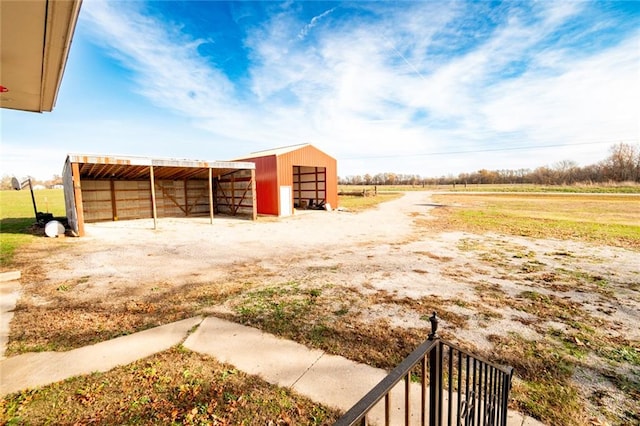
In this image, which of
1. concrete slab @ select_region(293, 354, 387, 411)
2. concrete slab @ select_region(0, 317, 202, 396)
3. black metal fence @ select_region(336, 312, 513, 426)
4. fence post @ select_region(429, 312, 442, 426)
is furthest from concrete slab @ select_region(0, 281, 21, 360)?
fence post @ select_region(429, 312, 442, 426)

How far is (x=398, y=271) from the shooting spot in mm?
6859

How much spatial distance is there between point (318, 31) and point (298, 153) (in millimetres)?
7574

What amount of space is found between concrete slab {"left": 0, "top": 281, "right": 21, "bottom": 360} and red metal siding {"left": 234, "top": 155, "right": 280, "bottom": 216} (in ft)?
43.0

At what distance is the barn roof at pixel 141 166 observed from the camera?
11852mm

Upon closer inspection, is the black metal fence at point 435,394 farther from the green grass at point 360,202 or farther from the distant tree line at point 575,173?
the distant tree line at point 575,173

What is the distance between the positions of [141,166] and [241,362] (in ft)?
45.4

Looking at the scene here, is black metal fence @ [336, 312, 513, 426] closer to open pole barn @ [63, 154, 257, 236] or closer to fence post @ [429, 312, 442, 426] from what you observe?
fence post @ [429, 312, 442, 426]

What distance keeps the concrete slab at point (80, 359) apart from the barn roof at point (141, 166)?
10693 mm

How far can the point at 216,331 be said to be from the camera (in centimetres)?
400

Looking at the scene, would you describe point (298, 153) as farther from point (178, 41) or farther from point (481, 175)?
point (481, 175)

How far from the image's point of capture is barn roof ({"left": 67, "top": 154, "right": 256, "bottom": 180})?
467 inches

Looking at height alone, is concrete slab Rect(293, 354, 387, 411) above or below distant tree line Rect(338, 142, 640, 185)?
below

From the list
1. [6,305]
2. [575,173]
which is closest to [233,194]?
[6,305]

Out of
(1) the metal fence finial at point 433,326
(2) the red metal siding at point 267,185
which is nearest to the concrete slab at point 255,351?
(1) the metal fence finial at point 433,326
